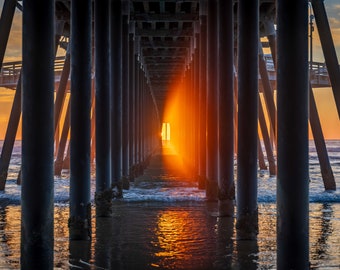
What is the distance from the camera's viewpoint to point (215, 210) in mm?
10477

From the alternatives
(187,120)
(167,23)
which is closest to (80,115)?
(167,23)

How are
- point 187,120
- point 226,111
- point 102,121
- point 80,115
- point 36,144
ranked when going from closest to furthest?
point 36,144, point 80,115, point 226,111, point 102,121, point 187,120

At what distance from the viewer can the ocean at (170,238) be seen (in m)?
6.03

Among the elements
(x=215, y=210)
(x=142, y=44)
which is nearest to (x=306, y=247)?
(x=215, y=210)

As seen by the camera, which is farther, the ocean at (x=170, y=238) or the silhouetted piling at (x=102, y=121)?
the silhouetted piling at (x=102, y=121)

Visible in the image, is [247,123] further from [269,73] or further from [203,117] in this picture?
[269,73]

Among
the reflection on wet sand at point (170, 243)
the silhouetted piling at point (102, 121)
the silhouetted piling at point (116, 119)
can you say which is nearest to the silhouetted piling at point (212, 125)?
the reflection on wet sand at point (170, 243)

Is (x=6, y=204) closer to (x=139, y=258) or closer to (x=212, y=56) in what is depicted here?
(x=212, y=56)

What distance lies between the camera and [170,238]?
750 centimetres

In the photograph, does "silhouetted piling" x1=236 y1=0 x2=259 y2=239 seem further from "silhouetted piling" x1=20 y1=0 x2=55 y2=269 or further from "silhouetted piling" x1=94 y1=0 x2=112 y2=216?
"silhouetted piling" x1=20 y1=0 x2=55 y2=269

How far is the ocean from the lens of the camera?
19.8ft

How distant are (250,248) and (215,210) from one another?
371cm

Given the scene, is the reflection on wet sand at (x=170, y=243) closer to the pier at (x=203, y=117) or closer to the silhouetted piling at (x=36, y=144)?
the pier at (x=203, y=117)

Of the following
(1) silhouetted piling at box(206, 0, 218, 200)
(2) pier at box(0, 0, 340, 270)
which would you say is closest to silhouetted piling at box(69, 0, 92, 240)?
(2) pier at box(0, 0, 340, 270)
